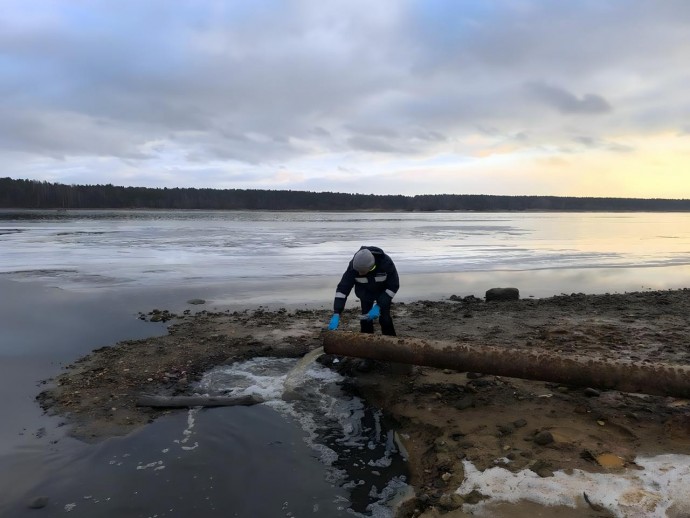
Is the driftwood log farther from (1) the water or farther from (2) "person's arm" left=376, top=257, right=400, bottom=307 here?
(1) the water

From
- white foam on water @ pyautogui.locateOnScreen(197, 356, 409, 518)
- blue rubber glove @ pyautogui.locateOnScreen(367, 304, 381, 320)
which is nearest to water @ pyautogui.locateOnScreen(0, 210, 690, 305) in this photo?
white foam on water @ pyautogui.locateOnScreen(197, 356, 409, 518)

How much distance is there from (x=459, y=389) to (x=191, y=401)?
2.94 meters

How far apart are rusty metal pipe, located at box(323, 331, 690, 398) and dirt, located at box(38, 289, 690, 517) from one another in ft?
1.09

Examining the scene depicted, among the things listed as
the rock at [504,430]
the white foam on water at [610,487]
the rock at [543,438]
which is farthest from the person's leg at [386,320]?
the white foam on water at [610,487]

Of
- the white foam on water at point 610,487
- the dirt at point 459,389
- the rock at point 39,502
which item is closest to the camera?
the white foam on water at point 610,487

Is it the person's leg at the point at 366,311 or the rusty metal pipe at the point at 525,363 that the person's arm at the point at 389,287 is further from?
the rusty metal pipe at the point at 525,363

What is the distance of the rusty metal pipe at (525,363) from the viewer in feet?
14.5

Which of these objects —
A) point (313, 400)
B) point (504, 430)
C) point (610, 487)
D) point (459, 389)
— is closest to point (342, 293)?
point (313, 400)

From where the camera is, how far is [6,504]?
3.72m

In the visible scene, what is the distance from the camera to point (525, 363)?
4.83 meters

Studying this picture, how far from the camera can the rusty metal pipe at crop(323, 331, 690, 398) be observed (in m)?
4.42

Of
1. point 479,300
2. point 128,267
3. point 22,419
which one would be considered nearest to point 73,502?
point 22,419

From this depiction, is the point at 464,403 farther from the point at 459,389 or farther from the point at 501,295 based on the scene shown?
the point at 501,295

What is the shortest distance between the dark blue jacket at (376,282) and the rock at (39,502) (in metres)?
3.54
